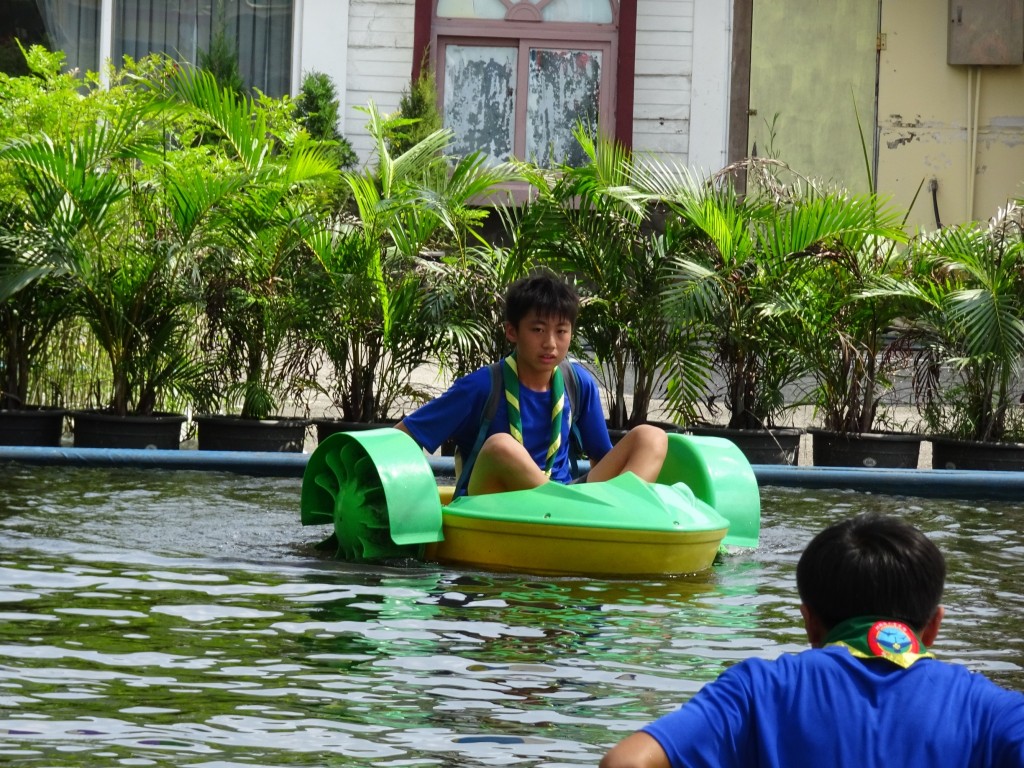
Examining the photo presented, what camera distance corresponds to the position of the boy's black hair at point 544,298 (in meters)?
6.22

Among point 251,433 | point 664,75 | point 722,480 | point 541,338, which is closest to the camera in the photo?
point 541,338

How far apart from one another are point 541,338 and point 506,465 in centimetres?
51

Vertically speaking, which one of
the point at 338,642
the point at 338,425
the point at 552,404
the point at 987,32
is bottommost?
the point at 338,642

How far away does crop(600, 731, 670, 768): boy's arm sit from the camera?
213cm

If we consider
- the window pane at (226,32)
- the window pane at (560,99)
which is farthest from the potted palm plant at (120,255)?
the window pane at (560,99)

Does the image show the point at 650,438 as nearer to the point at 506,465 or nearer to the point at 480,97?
the point at 506,465

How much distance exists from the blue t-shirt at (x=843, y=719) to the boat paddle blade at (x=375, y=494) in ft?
13.0

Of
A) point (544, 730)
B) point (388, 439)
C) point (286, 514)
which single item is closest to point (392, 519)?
point (388, 439)

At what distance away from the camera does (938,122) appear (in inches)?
657

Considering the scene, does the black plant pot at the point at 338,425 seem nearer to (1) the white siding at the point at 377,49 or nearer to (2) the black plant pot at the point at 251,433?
(2) the black plant pot at the point at 251,433

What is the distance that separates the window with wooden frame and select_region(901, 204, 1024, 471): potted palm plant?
253 inches

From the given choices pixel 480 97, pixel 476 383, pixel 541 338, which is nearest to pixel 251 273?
pixel 476 383

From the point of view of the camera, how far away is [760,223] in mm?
10172

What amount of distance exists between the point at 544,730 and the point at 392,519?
7.73ft
